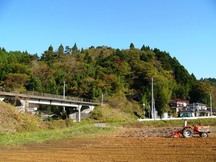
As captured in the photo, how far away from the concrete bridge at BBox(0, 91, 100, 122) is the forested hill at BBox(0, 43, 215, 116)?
6.34 metres

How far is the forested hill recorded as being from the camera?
245 feet

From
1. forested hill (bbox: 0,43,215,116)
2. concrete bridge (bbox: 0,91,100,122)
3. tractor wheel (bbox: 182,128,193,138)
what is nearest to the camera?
tractor wheel (bbox: 182,128,193,138)

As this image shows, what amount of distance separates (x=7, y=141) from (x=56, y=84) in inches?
2313

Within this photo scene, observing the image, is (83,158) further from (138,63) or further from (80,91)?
(138,63)

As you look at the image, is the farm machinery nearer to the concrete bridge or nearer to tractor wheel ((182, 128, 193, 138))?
tractor wheel ((182, 128, 193, 138))

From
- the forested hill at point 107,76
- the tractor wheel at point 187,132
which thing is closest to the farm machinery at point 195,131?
the tractor wheel at point 187,132

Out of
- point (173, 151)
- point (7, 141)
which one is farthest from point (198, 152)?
point (7, 141)

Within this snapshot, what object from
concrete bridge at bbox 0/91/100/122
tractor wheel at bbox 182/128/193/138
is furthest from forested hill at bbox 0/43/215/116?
tractor wheel at bbox 182/128/193/138

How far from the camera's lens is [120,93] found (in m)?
79.5

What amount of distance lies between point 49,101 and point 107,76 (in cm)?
2393

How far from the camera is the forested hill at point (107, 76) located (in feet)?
245

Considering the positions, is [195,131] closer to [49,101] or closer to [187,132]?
[187,132]

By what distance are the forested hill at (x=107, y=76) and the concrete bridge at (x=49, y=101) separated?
20.8 feet

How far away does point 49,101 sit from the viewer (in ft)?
186
